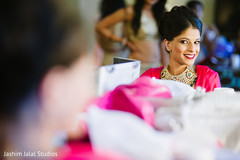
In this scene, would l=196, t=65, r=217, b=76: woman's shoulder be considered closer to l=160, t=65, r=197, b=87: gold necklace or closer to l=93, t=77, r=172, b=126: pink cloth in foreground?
l=160, t=65, r=197, b=87: gold necklace

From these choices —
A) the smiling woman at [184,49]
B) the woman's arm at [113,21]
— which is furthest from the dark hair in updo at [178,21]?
the woman's arm at [113,21]

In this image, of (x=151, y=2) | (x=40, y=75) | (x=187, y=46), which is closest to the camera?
(x=40, y=75)

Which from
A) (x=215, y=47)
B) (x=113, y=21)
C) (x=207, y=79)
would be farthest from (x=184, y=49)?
(x=215, y=47)

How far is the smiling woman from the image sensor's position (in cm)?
91

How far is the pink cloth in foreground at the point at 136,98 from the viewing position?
0.51 meters

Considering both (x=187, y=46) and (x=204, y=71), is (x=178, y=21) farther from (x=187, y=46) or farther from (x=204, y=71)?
(x=204, y=71)

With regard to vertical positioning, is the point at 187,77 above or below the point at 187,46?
→ below

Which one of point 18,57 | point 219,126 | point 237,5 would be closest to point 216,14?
point 237,5

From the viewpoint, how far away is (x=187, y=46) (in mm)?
912

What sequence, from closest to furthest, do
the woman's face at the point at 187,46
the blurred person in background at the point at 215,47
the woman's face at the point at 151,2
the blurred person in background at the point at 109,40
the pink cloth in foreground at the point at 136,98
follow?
1. the pink cloth in foreground at the point at 136,98
2. the woman's face at the point at 187,46
3. the woman's face at the point at 151,2
4. the blurred person in background at the point at 109,40
5. the blurred person in background at the point at 215,47

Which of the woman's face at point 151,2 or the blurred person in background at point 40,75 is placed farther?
the woman's face at point 151,2

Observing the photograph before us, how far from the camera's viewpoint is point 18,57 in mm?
362

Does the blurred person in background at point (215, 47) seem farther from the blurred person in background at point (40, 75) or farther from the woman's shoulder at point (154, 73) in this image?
the blurred person in background at point (40, 75)

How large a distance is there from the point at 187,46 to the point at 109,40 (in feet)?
4.31
